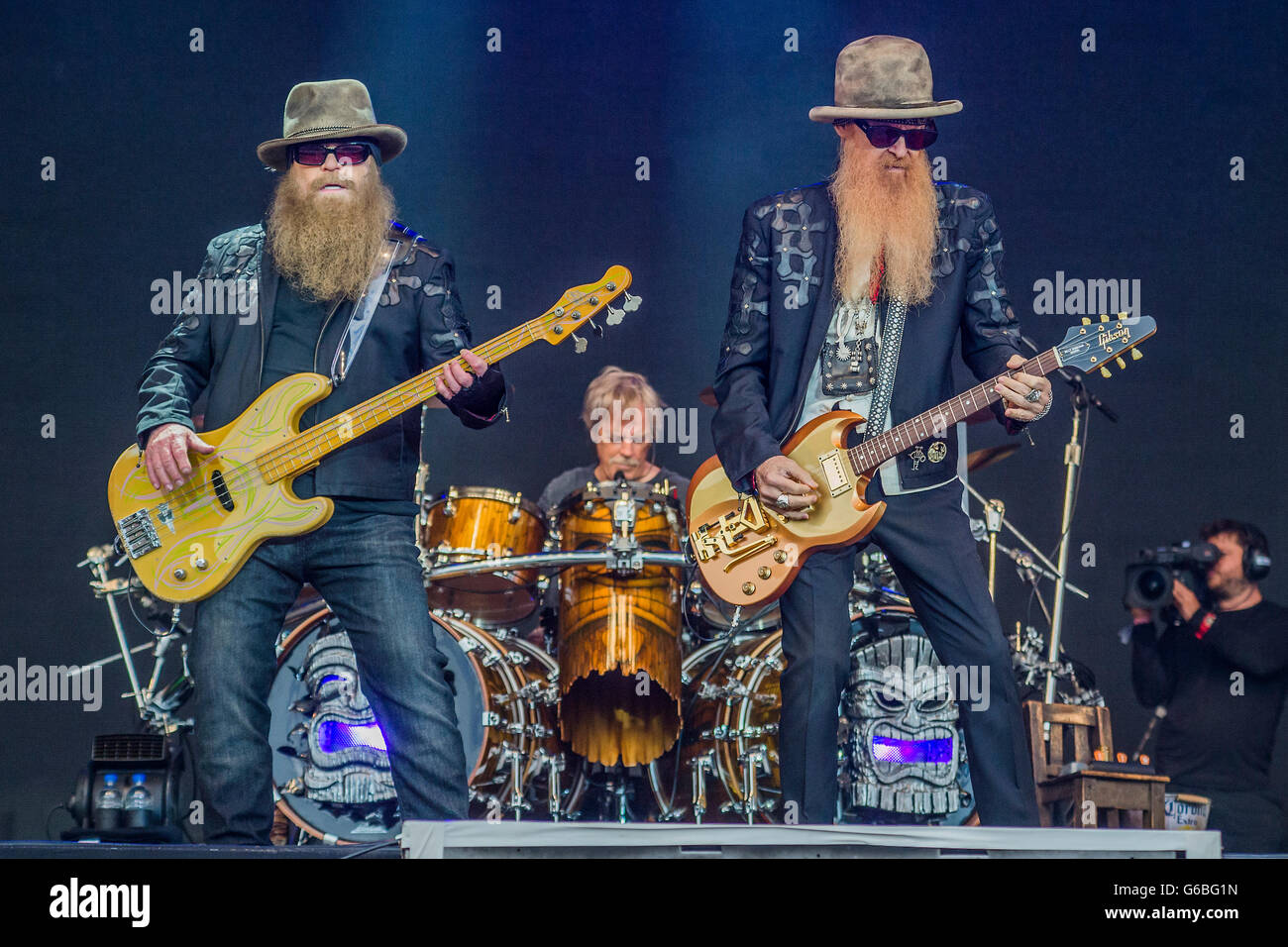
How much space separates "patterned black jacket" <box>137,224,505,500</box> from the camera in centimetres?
418

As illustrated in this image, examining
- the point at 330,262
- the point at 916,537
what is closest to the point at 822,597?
the point at 916,537

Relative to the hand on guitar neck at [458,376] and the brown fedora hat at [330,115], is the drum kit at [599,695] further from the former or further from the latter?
the brown fedora hat at [330,115]

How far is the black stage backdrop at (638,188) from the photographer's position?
7.33m

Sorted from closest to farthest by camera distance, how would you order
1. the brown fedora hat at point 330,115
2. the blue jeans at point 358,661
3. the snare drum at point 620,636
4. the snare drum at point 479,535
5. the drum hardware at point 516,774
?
1. the blue jeans at point 358,661
2. the brown fedora hat at point 330,115
3. the snare drum at point 620,636
4. the drum hardware at point 516,774
5. the snare drum at point 479,535

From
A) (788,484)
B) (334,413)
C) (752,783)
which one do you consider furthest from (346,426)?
(752,783)

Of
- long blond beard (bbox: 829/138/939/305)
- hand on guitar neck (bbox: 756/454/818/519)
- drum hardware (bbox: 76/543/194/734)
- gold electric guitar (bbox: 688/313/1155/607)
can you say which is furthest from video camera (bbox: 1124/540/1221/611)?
drum hardware (bbox: 76/543/194/734)

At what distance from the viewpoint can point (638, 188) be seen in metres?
7.73

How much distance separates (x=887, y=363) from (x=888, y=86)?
→ 2.69ft

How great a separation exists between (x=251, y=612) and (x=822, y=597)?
1.57 metres

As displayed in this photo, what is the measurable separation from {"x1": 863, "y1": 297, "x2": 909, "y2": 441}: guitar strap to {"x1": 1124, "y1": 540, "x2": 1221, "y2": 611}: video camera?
261 cm

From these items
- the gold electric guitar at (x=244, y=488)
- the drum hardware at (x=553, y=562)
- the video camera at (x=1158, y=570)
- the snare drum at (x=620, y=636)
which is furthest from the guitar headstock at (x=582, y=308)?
the video camera at (x=1158, y=570)

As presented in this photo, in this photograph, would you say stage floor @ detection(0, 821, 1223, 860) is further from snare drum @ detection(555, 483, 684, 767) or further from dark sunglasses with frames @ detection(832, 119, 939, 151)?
snare drum @ detection(555, 483, 684, 767)

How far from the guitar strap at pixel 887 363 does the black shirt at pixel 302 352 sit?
1.35m
